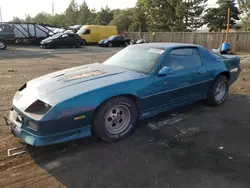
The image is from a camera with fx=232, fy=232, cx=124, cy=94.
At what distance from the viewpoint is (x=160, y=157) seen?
301 cm

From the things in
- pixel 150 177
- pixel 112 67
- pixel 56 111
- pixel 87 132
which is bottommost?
pixel 150 177

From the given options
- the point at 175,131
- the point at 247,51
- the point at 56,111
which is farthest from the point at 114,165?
the point at 247,51

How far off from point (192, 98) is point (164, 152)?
1.67m

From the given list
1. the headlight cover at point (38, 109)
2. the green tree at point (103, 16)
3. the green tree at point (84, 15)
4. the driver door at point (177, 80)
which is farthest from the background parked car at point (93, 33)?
the green tree at point (84, 15)

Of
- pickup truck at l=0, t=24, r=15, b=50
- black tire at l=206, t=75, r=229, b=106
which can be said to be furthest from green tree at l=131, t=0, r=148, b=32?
black tire at l=206, t=75, r=229, b=106

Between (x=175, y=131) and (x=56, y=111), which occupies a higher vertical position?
(x=56, y=111)

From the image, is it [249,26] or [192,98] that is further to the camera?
[249,26]

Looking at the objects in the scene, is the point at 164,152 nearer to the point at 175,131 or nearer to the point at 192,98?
the point at 175,131

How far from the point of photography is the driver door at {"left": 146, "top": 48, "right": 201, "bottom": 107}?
3.74m

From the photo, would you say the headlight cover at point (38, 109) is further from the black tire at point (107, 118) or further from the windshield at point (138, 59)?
the windshield at point (138, 59)

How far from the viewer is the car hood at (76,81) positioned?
3.02 meters

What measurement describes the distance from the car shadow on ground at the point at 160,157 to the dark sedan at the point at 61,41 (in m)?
19.1

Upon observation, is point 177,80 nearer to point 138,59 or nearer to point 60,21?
point 138,59

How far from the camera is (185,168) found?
2.78m
